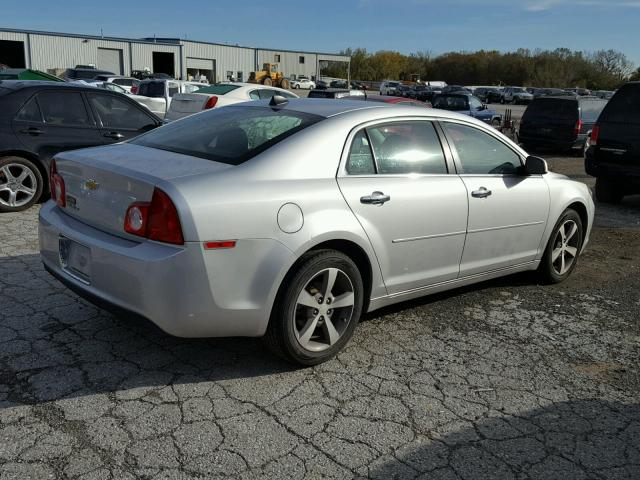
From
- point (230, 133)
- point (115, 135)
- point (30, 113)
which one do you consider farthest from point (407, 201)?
point (30, 113)

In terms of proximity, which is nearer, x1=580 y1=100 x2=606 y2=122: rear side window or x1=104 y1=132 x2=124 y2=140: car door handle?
x1=104 y1=132 x2=124 y2=140: car door handle

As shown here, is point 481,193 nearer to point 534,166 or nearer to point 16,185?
point 534,166

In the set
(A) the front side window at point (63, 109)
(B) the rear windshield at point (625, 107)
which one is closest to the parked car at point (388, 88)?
(B) the rear windshield at point (625, 107)

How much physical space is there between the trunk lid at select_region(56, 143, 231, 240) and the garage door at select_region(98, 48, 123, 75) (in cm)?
6353

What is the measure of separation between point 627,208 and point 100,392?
9041mm

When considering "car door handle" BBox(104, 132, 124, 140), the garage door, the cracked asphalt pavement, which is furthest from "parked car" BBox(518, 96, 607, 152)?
the garage door

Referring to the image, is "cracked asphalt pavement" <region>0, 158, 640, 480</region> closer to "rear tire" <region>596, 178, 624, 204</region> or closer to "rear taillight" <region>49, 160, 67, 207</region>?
"rear taillight" <region>49, 160, 67, 207</region>

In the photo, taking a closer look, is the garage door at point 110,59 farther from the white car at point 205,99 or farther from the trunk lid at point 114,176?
the trunk lid at point 114,176

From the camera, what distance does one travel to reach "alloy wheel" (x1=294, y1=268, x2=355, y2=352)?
3641 millimetres

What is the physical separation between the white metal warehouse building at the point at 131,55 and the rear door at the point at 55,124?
44.7 meters

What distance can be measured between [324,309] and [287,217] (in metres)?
0.64

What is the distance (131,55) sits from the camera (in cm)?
6394

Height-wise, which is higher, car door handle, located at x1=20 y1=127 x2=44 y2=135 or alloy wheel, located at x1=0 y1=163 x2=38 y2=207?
car door handle, located at x1=20 y1=127 x2=44 y2=135

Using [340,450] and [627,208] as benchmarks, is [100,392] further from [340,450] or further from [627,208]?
[627,208]
